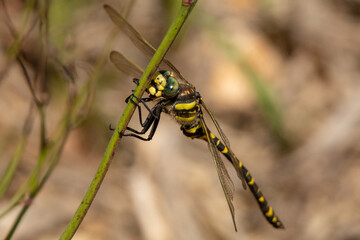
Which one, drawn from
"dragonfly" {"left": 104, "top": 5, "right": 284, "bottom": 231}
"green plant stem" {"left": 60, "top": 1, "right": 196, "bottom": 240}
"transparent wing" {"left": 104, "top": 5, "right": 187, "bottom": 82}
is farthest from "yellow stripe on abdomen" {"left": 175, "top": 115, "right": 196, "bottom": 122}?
"green plant stem" {"left": 60, "top": 1, "right": 196, "bottom": 240}

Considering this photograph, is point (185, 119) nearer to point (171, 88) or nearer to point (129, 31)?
point (171, 88)

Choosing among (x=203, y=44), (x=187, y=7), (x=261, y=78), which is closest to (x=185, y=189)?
(x=261, y=78)

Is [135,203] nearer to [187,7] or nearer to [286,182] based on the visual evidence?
[286,182]

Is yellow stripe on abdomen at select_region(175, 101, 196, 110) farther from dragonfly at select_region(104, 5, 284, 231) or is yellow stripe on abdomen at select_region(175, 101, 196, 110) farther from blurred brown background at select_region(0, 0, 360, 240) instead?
blurred brown background at select_region(0, 0, 360, 240)

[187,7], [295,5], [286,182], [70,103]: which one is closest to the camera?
[187,7]

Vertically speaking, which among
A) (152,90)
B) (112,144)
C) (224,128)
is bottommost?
(112,144)

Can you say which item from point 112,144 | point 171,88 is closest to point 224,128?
point 171,88
